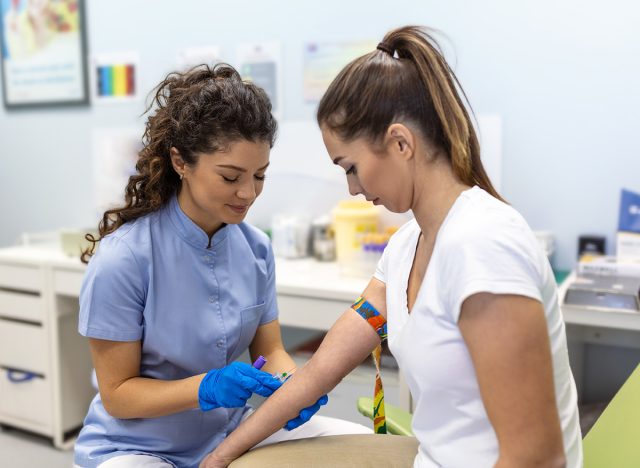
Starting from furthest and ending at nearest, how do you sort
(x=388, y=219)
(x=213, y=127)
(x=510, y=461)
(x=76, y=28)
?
(x=76, y=28) < (x=388, y=219) < (x=213, y=127) < (x=510, y=461)

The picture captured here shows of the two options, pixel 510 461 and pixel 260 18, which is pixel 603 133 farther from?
pixel 510 461

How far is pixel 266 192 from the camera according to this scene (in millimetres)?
2533

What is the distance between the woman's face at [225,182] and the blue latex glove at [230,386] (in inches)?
11.6

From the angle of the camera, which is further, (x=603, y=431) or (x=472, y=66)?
(x=472, y=66)

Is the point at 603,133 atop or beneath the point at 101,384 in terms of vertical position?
atop

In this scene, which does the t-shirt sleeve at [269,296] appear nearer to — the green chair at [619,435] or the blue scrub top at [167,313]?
the blue scrub top at [167,313]

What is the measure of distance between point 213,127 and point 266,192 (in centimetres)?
136

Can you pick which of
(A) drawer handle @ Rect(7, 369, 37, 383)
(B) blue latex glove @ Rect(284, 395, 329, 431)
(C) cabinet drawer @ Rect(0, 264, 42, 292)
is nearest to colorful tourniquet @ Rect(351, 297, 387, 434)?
(B) blue latex glove @ Rect(284, 395, 329, 431)

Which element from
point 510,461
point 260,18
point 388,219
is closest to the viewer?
point 510,461

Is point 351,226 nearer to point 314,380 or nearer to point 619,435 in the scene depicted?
point 314,380

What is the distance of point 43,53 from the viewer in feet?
9.41

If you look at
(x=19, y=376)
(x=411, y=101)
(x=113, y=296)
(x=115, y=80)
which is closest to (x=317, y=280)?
(x=113, y=296)

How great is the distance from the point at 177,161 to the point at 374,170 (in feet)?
1.56

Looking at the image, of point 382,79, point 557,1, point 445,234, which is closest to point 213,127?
point 382,79
